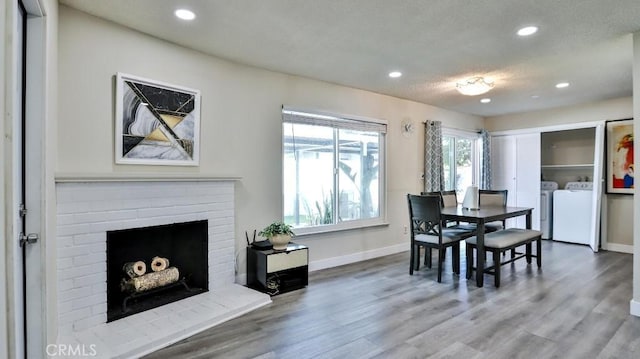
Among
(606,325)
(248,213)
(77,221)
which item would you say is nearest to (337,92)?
(248,213)

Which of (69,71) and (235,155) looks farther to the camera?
(235,155)

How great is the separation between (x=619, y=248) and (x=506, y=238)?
2.90 meters

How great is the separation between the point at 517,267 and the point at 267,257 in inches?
126

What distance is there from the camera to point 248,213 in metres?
3.71

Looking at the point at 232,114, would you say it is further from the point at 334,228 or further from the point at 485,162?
the point at 485,162

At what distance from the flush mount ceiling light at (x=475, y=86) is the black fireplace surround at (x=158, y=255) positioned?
3.22m

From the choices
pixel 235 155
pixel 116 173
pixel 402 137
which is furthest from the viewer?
pixel 402 137

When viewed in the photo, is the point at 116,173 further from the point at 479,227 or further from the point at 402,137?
the point at 402,137

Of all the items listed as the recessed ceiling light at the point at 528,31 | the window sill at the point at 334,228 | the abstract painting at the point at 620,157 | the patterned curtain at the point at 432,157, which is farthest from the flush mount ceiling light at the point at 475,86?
the abstract painting at the point at 620,157

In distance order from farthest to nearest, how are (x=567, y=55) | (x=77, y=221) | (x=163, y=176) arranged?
(x=567, y=55) → (x=163, y=176) → (x=77, y=221)

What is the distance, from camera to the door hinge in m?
1.63

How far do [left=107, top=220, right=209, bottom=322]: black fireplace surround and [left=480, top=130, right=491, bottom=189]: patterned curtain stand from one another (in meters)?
5.28

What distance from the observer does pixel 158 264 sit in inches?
123

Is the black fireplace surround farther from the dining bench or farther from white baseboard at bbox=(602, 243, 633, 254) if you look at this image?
white baseboard at bbox=(602, 243, 633, 254)
